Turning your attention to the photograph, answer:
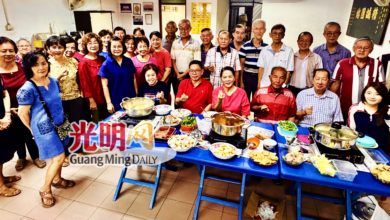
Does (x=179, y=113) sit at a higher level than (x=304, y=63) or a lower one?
lower

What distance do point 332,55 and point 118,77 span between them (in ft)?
9.59

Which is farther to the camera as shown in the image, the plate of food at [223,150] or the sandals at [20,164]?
the sandals at [20,164]

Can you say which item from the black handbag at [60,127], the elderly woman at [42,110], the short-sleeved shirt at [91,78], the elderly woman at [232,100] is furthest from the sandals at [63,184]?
the elderly woman at [232,100]

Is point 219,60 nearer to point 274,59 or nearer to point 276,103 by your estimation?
point 274,59

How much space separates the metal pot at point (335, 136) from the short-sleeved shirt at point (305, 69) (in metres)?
1.47

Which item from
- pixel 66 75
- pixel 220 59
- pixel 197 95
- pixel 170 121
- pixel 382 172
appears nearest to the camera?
pixel 382 172

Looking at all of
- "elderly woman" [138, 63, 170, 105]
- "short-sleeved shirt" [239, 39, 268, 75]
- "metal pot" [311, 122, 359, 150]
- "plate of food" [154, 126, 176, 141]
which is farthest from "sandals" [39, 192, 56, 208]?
"short-sleeved shirt" [239, 39, 268, 75]

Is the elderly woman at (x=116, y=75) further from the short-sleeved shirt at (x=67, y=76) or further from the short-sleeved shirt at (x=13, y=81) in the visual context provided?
the short-sleeved shirt at (x=13, y=81)

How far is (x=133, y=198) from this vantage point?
262 cm

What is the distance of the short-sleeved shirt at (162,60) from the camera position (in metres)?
3.61

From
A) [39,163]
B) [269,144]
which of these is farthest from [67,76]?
[269,144]

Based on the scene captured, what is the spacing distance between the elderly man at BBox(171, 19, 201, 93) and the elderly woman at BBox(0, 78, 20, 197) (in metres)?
2.25

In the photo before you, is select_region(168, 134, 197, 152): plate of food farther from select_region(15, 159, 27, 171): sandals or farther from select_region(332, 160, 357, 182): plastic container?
select_region(15, 159, 27, 171): sandals

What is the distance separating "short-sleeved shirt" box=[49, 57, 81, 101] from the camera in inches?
112
